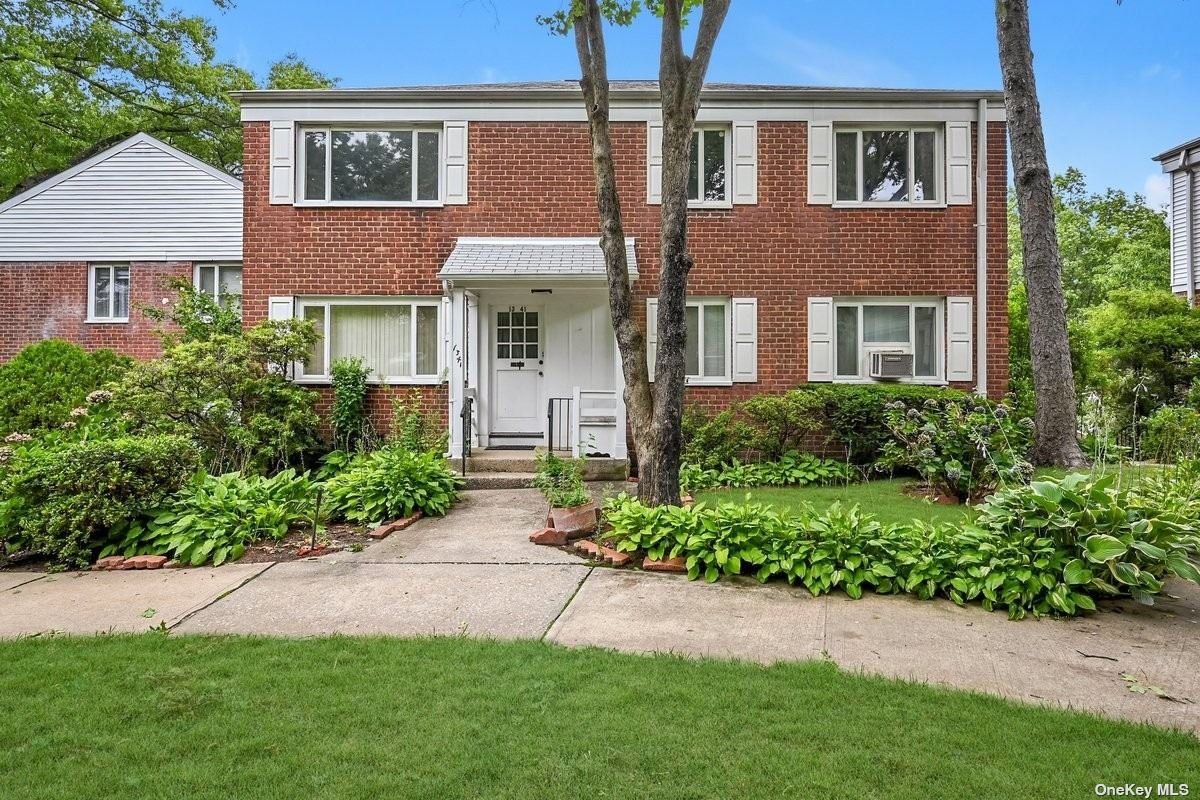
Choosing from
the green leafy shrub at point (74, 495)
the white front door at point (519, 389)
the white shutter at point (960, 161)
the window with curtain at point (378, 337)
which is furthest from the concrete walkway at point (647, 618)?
the white shutter at point (960, 161)

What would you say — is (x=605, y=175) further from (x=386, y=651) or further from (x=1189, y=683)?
(x=1189, y=683)

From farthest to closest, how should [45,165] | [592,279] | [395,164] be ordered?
[45,165] → [395,164] → [592,279]

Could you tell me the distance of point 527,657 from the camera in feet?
12.2

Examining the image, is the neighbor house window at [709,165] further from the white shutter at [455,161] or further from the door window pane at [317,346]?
the door window pane at [317,346]

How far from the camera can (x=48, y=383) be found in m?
9.59

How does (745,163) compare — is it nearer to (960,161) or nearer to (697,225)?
(697,225)

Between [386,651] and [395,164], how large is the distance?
8749 mm

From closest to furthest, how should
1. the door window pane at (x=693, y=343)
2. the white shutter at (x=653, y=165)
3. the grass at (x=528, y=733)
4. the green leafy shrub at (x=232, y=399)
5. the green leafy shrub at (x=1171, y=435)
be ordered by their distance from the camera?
the grass at (x=528, y=733) → the green leafy shrub at (x=1171, y=435) → the green leafy shrub at (x=232, y=399) → the white shutter at (x=653, y=165) → the door window pane at (x=693, y=343)

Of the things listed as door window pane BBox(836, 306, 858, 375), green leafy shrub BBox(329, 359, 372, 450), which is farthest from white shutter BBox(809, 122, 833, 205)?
green leafy shrub BBox(329, 359, 372, 450)

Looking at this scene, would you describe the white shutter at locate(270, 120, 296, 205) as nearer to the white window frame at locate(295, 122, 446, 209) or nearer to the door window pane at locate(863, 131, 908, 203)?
the white window frame at locate(295, 122, 446, 209)

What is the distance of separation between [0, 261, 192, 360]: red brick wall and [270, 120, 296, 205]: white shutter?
647 cm

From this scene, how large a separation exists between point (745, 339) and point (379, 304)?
5.49 m

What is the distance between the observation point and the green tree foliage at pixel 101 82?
63.0ft

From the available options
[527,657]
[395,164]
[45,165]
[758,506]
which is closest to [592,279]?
[395,164]
